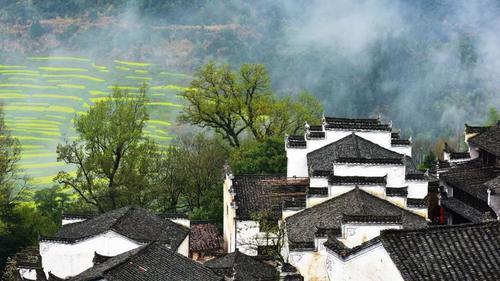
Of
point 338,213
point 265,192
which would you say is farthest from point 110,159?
point 338,213

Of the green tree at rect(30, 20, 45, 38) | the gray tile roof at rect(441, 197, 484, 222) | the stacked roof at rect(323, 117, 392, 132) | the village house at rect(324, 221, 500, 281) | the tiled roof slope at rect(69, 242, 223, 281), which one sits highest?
the green tree at rect(30, 20, 45, 38)

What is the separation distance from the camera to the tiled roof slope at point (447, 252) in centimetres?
1562

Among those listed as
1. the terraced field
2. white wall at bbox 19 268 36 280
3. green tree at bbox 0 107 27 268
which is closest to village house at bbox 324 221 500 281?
white wall at bbox 19 268 36 280

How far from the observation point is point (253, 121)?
47.5 m

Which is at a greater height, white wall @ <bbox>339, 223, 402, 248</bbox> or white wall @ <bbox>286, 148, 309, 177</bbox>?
white wall @ <bbox>286, 148, 309, 177</bbox>

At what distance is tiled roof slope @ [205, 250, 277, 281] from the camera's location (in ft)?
86.4

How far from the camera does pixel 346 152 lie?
32.1 m

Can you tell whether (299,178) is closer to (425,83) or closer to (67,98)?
(425,83)

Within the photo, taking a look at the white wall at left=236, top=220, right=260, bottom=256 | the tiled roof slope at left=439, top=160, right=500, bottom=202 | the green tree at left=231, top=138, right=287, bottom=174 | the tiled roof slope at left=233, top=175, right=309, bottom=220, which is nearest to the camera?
the tiled roof slope at left=439, top=160, right=500, bottom=202

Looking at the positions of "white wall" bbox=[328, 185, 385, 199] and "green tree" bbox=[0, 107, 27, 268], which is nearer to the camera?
"white wall" bbox=[328, 185, 385, 199]

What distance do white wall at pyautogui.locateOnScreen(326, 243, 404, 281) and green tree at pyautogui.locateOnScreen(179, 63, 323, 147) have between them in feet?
94.4

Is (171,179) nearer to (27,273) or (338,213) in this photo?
(27,273)

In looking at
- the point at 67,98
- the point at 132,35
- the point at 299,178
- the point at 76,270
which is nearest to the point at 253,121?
the point at 299,178

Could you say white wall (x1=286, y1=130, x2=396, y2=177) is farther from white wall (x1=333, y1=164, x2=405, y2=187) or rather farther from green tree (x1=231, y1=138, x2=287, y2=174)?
green tree (x1=231, y1=138, x2=287, y2=174)
